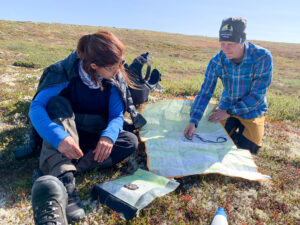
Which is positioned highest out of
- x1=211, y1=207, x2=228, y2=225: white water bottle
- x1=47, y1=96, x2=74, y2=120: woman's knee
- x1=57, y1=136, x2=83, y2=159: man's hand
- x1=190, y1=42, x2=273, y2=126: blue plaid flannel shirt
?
x1=190, y1=42, x2=273, y2=126: blue plaid flannel shirt

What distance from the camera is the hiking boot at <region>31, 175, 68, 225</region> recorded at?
7.71 feet

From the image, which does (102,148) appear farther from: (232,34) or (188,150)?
(232,34)

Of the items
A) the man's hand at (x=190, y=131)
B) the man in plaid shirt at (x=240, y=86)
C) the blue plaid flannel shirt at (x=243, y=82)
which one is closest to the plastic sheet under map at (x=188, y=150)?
the man's hand at (x=190, y=131)

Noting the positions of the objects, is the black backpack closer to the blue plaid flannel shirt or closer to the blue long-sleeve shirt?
the blue plaid flannel shirt

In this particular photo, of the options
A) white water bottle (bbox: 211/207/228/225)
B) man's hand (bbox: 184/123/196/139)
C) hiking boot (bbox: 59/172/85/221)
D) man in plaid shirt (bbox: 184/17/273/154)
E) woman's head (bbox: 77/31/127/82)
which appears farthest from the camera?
man's hand (bbox: 184/123/196/139)

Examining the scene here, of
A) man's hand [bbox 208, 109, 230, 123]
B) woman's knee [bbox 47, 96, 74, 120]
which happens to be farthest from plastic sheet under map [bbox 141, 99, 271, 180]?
woman's knee [bbox 47, 96, 74, 120]

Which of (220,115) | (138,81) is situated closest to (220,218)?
(220,115)

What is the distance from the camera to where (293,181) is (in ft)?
13.5

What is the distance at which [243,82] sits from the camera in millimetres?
4918

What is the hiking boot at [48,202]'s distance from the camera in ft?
7.71

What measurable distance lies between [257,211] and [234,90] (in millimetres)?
2603

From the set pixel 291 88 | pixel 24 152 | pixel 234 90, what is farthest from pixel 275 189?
pixel 291 88

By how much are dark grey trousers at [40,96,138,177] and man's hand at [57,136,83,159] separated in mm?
99

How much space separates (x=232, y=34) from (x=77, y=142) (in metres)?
3.34
